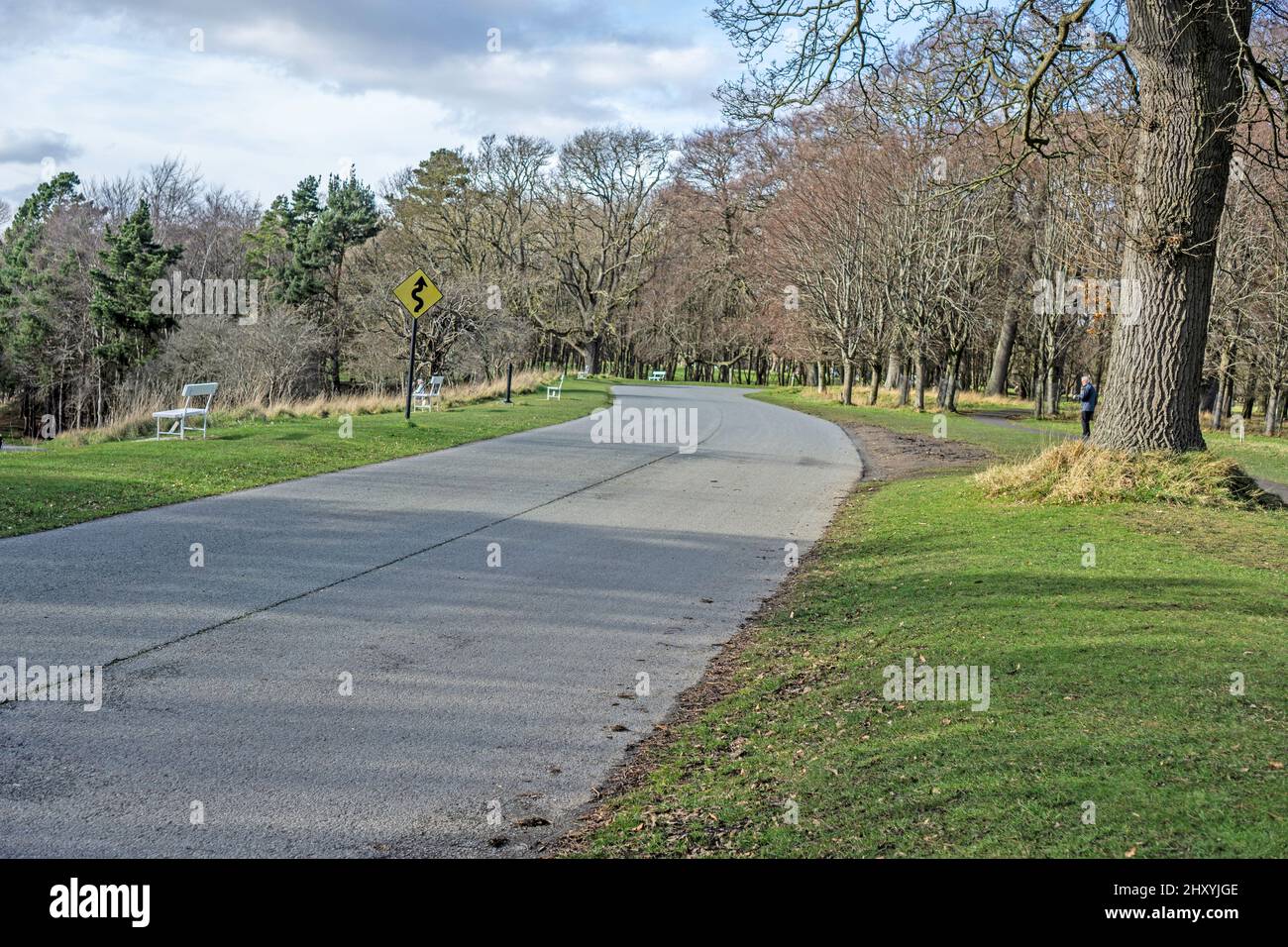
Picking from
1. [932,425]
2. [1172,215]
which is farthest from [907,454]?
[932,425]

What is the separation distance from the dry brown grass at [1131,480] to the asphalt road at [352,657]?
3268 mm

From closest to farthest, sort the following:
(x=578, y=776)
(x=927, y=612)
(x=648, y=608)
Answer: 1. (x=578, y=776)
2. (x=927, y=612)
3. (x=648, y=608)

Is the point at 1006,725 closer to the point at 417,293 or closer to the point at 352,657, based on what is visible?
the point at 352,657

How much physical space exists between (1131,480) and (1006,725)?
9627 mm

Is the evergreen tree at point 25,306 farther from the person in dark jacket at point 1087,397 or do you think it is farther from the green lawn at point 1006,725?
the green lawn at point 1006,725

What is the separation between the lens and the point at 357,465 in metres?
17.9

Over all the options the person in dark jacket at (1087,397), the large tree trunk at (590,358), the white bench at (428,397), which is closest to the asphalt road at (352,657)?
the white bench at (428,397)

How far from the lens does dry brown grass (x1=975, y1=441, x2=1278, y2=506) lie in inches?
537

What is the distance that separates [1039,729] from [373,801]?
135 inches

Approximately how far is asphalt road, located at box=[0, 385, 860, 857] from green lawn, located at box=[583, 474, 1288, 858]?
0.57 meters

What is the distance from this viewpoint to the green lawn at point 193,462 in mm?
12047

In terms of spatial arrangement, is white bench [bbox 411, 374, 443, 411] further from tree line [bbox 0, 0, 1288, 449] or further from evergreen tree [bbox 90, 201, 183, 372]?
evergreen tree [bbox 90, 201, 183, 372]
